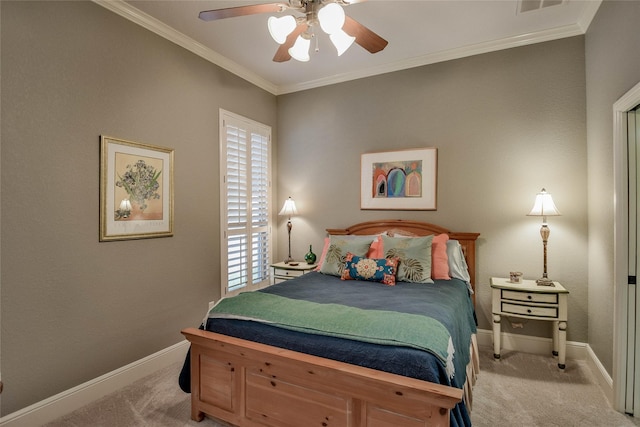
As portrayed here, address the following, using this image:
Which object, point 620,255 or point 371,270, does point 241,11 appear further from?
point 620,255

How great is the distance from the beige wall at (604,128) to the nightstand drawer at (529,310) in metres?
0.32

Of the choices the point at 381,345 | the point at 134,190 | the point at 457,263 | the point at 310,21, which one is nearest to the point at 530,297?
the point at 457,263

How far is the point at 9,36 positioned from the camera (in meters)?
2.05

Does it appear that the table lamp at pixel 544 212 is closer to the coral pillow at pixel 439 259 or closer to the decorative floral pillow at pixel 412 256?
the coral pillow at pixel 439 259

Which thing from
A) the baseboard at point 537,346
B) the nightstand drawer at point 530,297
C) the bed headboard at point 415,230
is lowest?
the baseboard at point 537,346

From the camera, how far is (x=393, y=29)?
3076 millimetres

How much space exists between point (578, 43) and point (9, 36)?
442cm

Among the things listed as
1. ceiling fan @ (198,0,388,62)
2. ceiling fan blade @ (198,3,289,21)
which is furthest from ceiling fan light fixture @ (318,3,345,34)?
ceiling fan blade @ (198,3,289,21)

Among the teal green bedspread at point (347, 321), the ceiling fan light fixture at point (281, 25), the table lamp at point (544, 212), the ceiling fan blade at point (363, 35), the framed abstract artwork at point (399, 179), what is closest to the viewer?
the teal green bedspread at point (347, 321)

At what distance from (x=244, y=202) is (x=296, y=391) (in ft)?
8.35

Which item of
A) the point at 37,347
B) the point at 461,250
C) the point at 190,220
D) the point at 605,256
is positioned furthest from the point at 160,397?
the point at 605,256

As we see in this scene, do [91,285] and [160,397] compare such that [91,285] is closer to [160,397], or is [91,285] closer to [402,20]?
[160,397]

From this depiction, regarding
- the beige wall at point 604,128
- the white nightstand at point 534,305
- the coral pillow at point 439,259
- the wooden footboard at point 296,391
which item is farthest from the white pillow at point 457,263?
the wooden footboard at point 296,391

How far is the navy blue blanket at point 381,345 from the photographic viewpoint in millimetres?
1591
